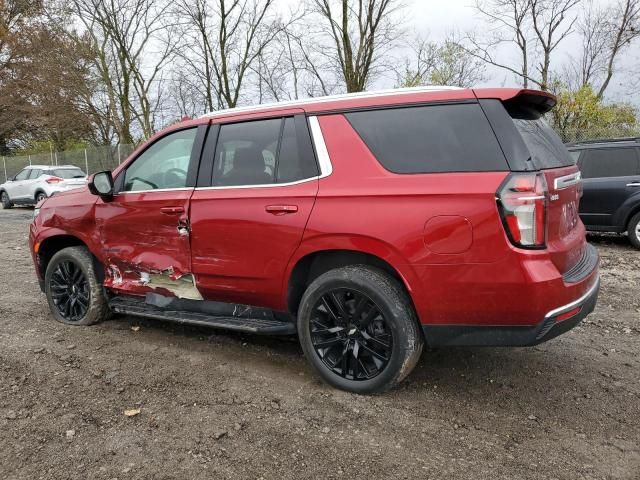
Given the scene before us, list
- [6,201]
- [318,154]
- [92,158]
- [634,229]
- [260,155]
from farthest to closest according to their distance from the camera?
[92,158] < [6,201] < [634,229] < [260,155] < [318,154]

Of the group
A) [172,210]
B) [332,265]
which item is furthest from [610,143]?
[172,210]

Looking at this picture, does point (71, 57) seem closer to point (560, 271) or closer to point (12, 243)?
point (12, 243)

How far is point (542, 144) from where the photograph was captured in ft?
9.84

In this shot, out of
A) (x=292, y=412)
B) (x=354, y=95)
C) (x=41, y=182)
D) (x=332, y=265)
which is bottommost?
(x=292, y=412)

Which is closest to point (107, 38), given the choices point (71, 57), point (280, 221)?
point (71, 57)

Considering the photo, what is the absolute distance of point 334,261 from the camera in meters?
3.28

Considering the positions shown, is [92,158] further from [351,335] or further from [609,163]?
[351,335]

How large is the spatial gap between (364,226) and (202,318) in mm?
1504

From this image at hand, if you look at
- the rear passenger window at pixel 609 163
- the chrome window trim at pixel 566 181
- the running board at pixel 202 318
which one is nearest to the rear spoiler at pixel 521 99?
the chrome window trim at pixel 566 181

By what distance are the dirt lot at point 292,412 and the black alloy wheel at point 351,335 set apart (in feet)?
0.62

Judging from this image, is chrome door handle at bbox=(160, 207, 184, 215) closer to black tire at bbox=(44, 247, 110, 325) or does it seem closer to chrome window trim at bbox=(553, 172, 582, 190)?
black tire at bbox=(44, 247, 110, 325)

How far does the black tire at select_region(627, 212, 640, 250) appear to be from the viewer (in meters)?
7.84

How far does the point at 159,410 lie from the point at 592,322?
12.1 feet

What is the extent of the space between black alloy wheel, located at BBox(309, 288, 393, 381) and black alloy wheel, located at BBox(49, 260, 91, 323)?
237 centimetres
